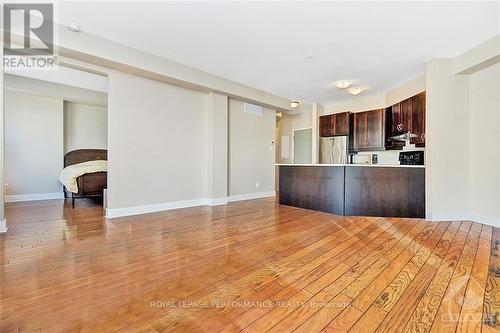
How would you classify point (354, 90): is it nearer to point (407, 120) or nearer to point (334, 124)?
point (334, 124)

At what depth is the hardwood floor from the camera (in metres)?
1.42

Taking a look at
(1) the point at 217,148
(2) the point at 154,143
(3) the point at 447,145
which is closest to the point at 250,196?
(1) the point at 217,148

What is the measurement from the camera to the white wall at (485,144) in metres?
3.46

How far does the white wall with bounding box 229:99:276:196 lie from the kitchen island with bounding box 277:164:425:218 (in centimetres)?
170

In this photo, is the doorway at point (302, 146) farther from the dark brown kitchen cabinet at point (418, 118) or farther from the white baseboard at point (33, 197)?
the white baseboard at point (33, 197)

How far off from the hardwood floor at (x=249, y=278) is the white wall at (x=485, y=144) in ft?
1.68

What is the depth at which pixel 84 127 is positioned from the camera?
6.38 meters

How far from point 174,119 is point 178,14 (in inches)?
88.7

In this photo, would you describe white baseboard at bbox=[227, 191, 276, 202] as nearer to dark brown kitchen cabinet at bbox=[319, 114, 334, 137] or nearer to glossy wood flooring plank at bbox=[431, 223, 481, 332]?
dark brown kitchen cabinet at bbox=[319, 114, 334, 137]

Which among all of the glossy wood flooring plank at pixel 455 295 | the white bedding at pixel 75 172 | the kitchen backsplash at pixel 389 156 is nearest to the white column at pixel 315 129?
the kitchen backsplash at pixel 389 156

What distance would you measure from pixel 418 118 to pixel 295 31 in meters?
2.93

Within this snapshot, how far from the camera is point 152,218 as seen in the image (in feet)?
12.8

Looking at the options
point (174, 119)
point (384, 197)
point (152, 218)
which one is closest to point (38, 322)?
point (152, 218)

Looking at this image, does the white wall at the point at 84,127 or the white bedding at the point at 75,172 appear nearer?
the white bedding at the point at 75,172
